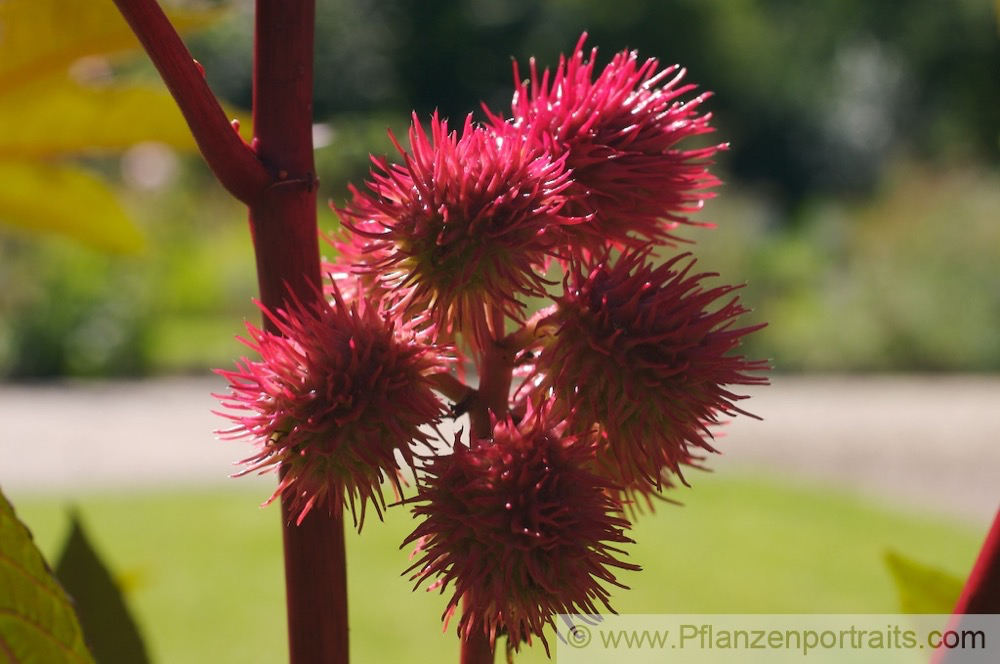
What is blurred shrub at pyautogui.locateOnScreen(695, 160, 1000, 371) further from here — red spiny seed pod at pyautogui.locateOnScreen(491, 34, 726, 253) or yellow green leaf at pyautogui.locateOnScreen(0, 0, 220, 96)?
red spiny seed pod at pyautogui.locateOnScreen(491, 34, 726, 253)

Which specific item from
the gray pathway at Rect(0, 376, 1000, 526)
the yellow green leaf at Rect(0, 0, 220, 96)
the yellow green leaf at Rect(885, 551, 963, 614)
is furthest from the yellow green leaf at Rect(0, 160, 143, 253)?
the gray pathway at Rect(0, 376, 1000, 526)

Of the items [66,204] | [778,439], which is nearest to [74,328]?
[778,439]

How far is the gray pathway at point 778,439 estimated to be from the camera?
7188 mm

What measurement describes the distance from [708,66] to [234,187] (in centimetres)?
2124

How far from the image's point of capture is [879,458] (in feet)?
25.5

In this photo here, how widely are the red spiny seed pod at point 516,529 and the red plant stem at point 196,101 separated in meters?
0.17

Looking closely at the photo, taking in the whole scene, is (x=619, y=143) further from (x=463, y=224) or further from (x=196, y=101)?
(x=196, y=101)

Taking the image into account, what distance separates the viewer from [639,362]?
0.60 m

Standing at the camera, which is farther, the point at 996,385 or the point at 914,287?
the point at 914,287

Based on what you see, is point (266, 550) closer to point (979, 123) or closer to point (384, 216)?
point (384, 216)

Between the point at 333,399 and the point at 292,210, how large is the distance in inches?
4.0

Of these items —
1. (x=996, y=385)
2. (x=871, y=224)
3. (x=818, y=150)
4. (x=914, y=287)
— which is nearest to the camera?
(x=996, y=385)

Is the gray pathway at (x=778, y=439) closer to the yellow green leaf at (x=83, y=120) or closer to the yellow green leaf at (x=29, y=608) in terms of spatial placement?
the yellow green leaf at (x=83, y=120)

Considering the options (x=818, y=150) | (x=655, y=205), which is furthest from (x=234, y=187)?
(x=818, y=150)
